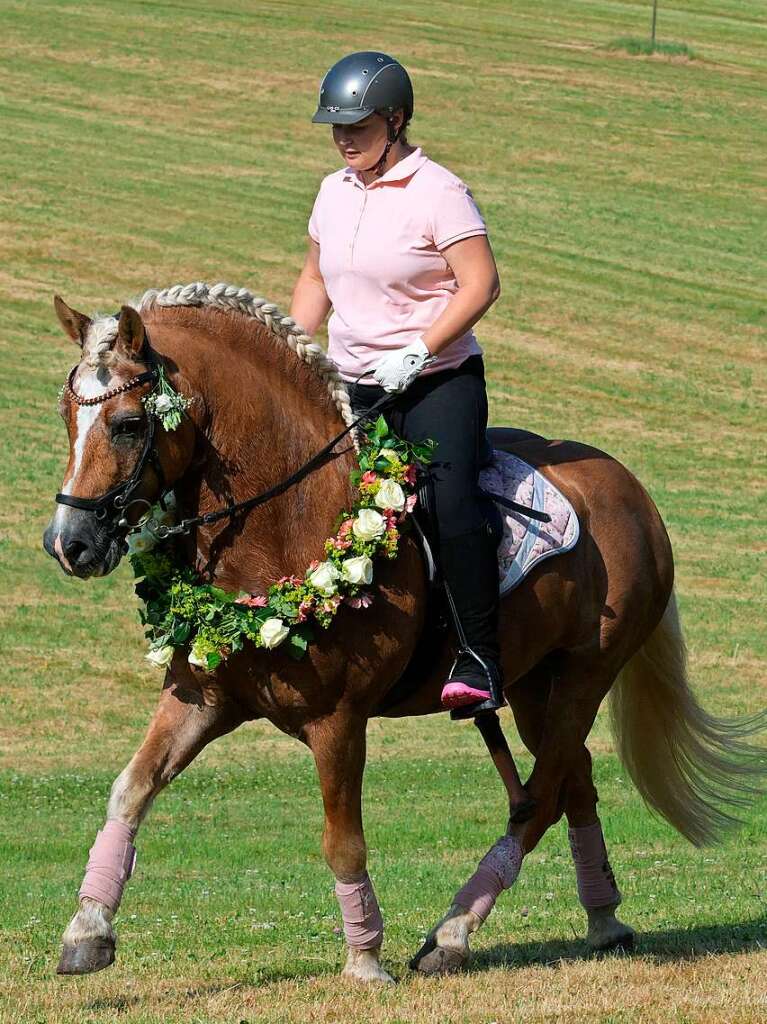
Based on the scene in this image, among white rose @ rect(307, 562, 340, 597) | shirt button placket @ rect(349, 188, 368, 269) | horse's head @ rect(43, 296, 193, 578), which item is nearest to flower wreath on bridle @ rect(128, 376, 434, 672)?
white rose @ rect(307, 562, 340, 597)

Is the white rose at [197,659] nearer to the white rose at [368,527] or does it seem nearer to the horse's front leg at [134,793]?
the horse's front leg at [134,793]

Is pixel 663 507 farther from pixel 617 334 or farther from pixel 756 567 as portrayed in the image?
pixel 617 334

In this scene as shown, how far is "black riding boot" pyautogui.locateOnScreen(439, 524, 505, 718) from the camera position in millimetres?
6289

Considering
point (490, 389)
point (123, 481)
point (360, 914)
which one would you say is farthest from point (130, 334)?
point (490, 389)

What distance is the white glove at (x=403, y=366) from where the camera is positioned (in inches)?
235

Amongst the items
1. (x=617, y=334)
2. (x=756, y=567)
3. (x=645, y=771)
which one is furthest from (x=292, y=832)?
(x=617, y=334)

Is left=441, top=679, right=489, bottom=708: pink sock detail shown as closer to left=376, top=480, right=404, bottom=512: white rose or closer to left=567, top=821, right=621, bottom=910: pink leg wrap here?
→ left=376, top=480, right=404, bottom=512: white rose

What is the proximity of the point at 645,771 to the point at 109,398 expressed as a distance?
3.73 m

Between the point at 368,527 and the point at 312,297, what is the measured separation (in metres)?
1.29

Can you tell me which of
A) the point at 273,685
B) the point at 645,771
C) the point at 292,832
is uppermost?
the point at 273,685

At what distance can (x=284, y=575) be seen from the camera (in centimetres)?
595

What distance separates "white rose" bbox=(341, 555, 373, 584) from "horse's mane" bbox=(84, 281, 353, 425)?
24.2 inches


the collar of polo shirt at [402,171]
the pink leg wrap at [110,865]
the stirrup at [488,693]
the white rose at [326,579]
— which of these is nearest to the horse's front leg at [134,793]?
the pink leg wrap at [110,865]

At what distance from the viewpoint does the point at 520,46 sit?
52.5 m
